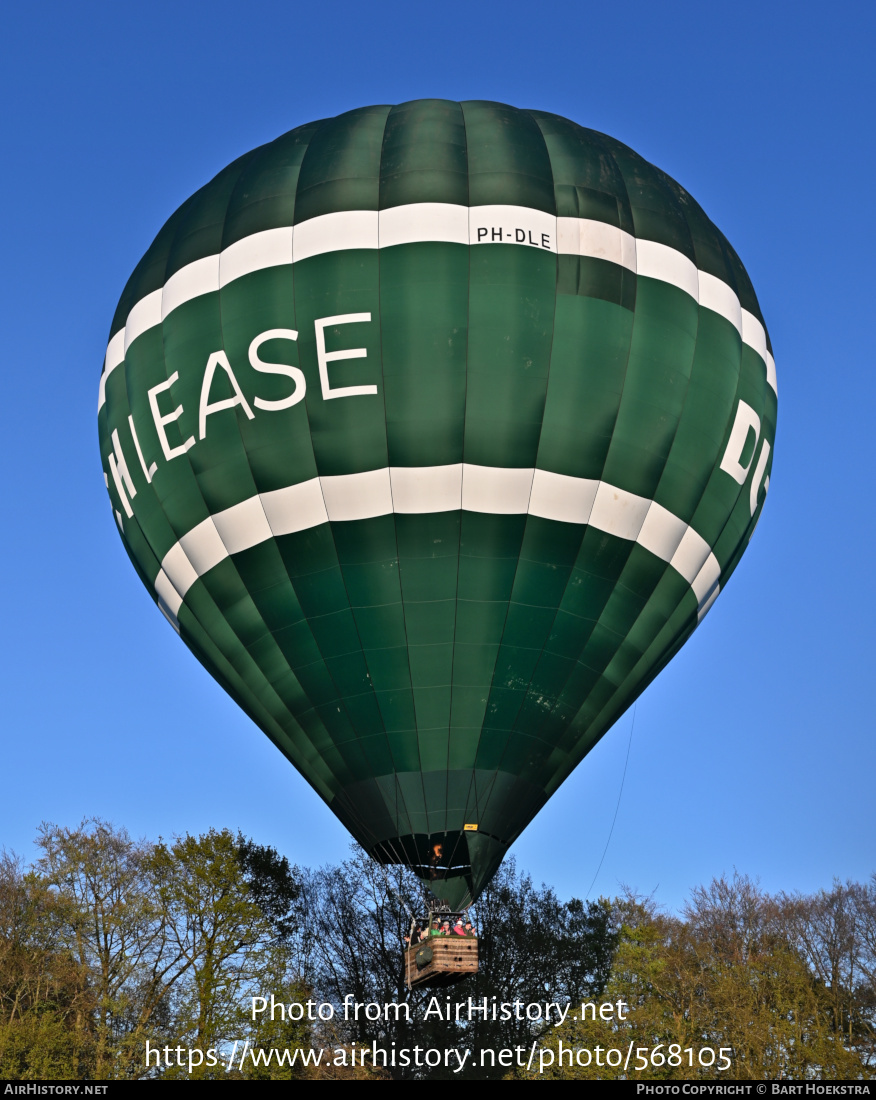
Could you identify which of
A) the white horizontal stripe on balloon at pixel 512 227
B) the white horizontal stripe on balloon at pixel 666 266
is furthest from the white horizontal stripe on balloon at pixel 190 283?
the white horizontal stripe on balloon at pixel 666 266

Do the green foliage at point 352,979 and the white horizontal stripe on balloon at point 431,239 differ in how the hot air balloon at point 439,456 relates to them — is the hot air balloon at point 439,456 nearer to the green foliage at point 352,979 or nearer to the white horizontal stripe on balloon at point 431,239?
the white horizontal stripe on balloon at point 431,239

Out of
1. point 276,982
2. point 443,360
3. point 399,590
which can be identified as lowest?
point 276,982

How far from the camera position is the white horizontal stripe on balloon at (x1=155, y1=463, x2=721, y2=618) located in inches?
581

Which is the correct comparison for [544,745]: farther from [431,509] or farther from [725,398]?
[725,398]

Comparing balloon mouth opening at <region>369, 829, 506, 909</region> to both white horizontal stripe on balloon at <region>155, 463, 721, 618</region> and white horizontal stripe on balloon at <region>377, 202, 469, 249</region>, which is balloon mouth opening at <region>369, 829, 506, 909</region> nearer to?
white horizontal stripe on balloon at <region>155, 463, 721, 618</region>

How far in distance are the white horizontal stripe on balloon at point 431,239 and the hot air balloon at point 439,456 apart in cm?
3

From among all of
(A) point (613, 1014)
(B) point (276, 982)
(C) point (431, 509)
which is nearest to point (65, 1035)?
(B) point (276, 982)

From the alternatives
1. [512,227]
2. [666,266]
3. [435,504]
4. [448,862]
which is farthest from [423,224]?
[448,862]

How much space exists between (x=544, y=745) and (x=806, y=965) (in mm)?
15683

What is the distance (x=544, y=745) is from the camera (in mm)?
15438

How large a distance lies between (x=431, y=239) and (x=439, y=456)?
8.94 ft

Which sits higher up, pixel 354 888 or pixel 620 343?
pixel 620 343

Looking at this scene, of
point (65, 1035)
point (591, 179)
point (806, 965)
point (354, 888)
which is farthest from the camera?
point (354, 888)
